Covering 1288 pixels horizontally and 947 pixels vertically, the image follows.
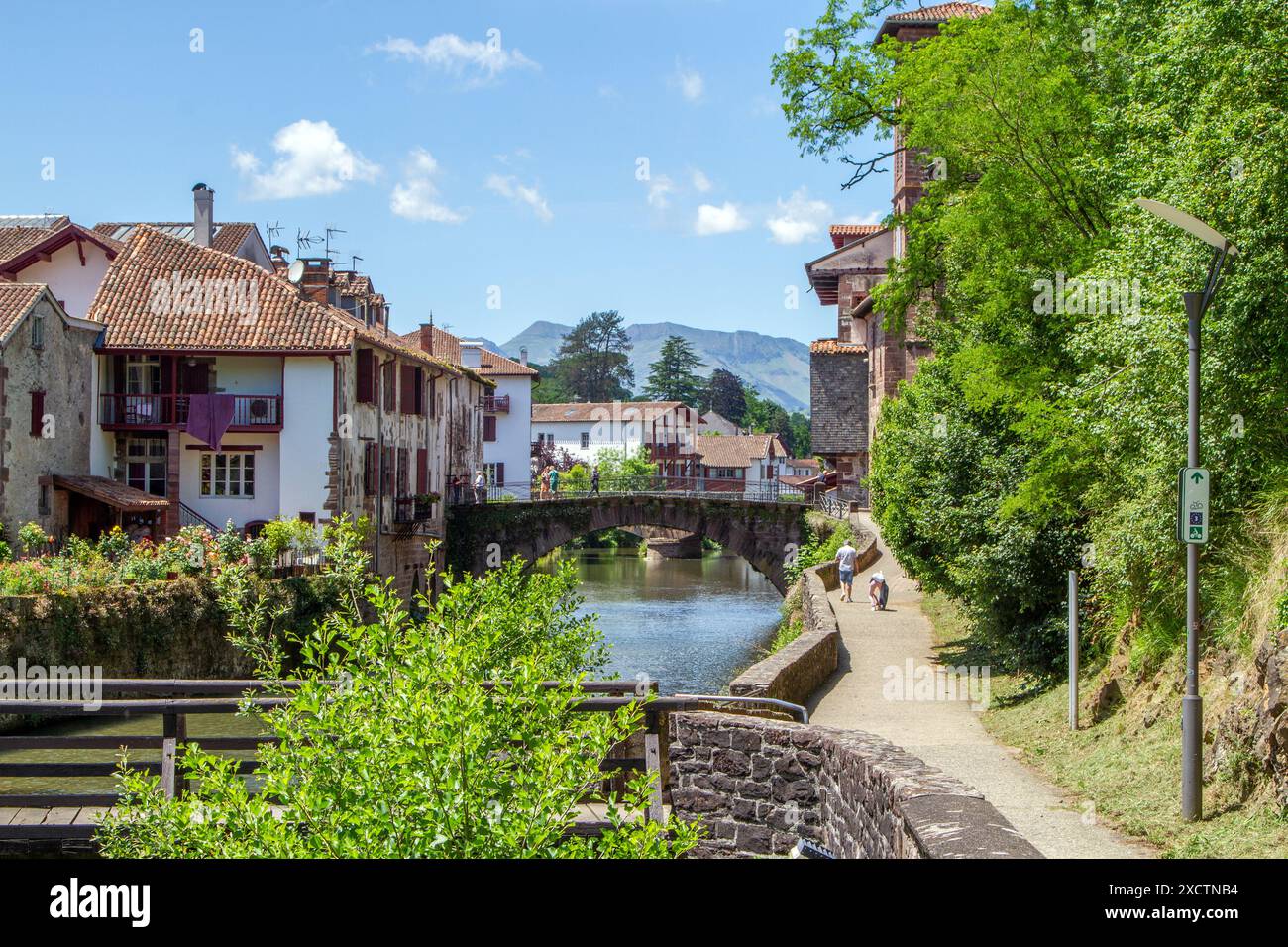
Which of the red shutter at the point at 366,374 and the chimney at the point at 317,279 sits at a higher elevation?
the chimney at the point at 317,279

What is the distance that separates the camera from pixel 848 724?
55.3 feet

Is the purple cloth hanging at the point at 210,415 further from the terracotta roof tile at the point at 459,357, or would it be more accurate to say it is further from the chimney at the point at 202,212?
the terracotta roof tile at the point at 459,357

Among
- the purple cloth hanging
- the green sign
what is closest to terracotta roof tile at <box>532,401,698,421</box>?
the purple cloth hanging

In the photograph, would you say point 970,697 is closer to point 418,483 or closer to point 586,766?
point 586,766

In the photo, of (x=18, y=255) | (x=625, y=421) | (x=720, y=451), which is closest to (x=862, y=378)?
(x=18, y=255)

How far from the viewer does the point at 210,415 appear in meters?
36.2

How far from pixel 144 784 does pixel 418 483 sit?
4076 centimetres

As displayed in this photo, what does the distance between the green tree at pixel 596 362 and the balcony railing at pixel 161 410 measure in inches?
4528

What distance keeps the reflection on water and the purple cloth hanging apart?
10529mm

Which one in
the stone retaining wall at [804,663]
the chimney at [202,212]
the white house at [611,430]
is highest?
the chimney at [202,212]

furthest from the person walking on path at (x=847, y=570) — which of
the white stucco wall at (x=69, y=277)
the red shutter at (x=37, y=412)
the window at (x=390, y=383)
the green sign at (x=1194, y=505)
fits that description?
the white stucco wall at (x=69, y=277)

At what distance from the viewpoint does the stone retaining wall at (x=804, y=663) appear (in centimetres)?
1542

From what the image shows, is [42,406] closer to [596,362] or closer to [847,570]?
[847,570]

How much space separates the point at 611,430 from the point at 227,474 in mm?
71520
